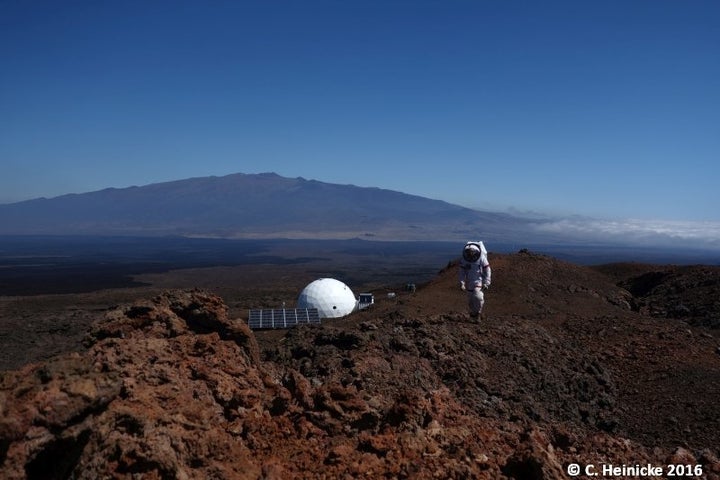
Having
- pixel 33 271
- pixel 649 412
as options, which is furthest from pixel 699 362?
pixel 33 271

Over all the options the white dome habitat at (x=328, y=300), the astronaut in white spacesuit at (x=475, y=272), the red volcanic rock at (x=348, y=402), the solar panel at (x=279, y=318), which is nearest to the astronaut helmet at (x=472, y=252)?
the astronaut in white spacesuit at (x=475, y=272)

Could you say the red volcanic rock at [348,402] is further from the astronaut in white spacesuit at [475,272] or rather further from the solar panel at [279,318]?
the solar panel at [279,318]

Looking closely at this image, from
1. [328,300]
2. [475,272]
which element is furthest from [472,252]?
[328,300]

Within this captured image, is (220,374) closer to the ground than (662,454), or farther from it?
farther from it

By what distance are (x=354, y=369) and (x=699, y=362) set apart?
25.3 ft

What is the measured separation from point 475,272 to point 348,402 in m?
7.21

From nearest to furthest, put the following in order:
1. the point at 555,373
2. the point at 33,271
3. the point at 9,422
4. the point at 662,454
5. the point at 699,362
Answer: the point at 9,422 < the point at 662,454 < the point at 555,373 < the point at 699,362 < the point at 33,271

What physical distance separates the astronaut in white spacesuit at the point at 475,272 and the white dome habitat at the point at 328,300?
31.7 ft

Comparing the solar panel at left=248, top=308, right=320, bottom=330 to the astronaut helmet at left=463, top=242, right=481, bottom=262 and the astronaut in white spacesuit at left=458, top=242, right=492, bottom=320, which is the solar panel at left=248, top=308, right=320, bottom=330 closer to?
the astronaut in white spacesuit at left=458, top=242, right=492, bottom=320

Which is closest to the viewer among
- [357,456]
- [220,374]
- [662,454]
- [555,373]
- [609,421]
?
[357,456]

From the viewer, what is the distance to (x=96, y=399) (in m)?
4.23

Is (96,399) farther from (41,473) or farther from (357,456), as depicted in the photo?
(357,456)

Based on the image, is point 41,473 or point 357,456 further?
point 357,456

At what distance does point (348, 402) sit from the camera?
5.65 m
